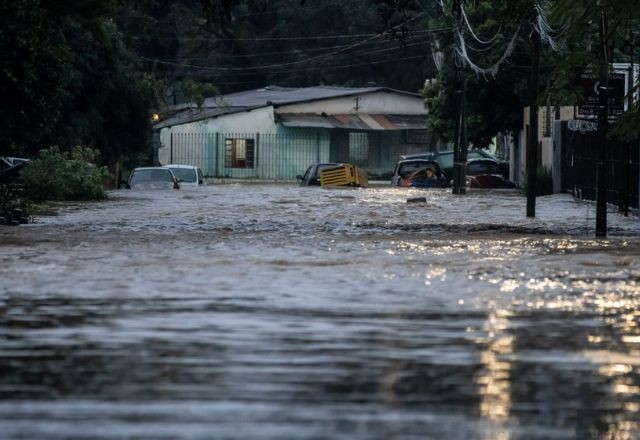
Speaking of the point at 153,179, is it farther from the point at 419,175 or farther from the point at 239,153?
the point at 239,153

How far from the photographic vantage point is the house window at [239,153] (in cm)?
8019

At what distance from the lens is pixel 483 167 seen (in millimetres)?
64375

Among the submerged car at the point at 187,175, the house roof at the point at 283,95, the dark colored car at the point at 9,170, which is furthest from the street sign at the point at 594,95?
the house roof at the point at 283,95

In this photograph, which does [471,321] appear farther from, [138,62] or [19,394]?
[138,62]

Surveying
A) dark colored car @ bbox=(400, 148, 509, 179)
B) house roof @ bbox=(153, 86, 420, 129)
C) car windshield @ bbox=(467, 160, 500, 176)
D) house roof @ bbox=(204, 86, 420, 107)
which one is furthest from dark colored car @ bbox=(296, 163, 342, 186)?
house roof @ bbox=(204, 86, 420, 107)

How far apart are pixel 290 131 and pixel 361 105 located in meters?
3.78

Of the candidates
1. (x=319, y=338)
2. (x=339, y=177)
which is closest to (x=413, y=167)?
(x=339, y=177)

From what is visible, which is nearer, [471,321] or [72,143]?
[471,321]

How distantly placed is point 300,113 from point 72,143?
27537mm

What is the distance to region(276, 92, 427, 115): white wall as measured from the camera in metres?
78.8

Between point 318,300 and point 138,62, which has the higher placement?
point 138,62

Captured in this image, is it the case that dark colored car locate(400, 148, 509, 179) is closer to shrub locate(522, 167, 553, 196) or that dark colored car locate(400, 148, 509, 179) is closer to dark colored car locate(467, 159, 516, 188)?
dark colored car locate(467, 159, 516, 188)

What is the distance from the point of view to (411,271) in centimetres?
1727

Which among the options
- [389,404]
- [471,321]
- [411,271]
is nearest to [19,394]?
[389,404]
